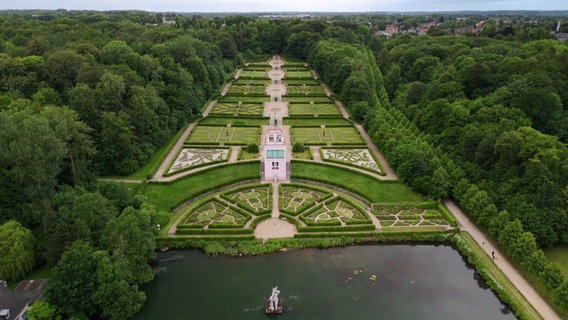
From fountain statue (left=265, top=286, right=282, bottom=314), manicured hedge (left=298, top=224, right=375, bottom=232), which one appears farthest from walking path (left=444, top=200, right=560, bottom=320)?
fountain statue (left=265, top=286, right=282, bottom=314)

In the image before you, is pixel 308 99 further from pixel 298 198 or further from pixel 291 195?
pixel 298 198

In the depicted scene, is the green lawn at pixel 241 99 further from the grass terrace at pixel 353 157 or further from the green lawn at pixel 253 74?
the grass terrace at pixel 353 157

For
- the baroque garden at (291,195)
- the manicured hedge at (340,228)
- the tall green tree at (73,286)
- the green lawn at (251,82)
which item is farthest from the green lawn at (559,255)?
the green lawn at (251,82)

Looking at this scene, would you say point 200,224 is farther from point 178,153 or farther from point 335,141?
point 335,141

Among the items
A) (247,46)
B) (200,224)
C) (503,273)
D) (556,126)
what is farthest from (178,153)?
(247,46)

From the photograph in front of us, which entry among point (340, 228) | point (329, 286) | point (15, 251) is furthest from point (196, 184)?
point (329, 286)

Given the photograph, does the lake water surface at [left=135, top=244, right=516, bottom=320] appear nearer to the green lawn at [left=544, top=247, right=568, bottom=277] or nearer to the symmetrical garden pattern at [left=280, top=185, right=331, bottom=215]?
the symmetrical garden pattern at [left=280, top=185, right=331, bottom=215]

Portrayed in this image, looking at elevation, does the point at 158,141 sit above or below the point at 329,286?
above
